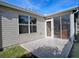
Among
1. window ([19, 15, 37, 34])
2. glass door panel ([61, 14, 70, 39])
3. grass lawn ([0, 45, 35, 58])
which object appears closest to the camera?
grass lawn ([0, 45, 35, 58])

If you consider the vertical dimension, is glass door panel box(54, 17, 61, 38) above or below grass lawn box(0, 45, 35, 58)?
above

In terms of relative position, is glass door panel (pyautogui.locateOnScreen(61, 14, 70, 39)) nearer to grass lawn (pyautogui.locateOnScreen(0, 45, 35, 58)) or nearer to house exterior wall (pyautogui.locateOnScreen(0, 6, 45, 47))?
house exterior wall (pyautogui.locateOnScreen(0, 6, 45, 47))

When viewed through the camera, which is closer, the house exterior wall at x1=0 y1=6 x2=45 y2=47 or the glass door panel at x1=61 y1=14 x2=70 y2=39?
the house exterior wall at x1=0 y1=6 x2=45 y2=47

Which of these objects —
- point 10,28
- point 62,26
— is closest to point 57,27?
point 62,26

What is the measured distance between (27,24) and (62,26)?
3203 mm

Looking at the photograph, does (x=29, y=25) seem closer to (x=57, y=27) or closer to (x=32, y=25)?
(x=32, y=25)

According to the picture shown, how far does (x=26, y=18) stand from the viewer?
663cm

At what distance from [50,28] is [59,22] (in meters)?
1.44

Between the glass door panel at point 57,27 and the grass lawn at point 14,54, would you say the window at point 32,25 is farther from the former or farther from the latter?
the grass lawn at point 14,54

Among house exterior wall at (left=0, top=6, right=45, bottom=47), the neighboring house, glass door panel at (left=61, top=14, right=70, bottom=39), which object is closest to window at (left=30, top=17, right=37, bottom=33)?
the neighboring house

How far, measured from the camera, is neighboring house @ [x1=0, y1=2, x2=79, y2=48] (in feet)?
16.3

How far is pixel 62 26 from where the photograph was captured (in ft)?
25.8

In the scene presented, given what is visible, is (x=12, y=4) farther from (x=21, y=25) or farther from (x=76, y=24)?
(x=76, y=24)

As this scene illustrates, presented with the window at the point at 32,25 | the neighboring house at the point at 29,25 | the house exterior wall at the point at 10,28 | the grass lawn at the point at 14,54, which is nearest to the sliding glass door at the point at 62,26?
the neighboring house at the point at 29,25
